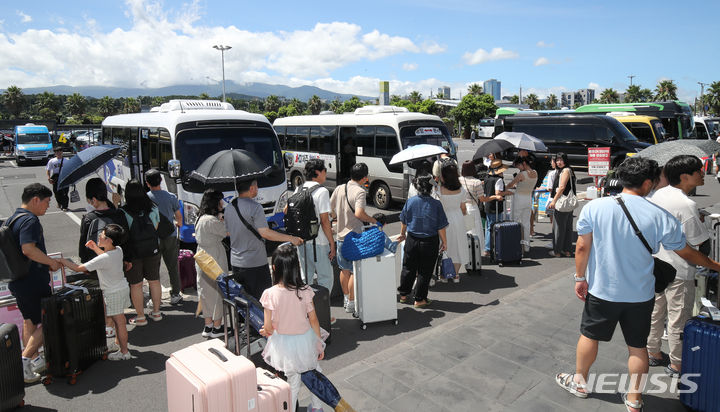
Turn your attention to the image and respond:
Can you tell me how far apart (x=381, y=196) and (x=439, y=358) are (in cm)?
964

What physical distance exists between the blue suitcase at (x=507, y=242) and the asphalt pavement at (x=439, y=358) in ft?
3.09

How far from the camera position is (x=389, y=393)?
4227mm

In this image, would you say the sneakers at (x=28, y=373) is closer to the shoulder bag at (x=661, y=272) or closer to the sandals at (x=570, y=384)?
the sandals at (x=570, y=384)

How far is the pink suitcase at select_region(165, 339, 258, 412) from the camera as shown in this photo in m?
3.12

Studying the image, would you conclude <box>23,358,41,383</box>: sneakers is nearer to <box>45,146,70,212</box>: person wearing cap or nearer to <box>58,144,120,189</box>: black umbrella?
<box>58,144,120,189</box>: black umbrella

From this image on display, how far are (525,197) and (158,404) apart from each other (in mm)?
6698

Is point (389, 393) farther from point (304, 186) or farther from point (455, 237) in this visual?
point (455, 237)

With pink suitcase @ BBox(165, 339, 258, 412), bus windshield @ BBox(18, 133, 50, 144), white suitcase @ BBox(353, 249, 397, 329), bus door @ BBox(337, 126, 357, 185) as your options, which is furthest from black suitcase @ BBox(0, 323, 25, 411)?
bus windshield @ BBox(18, 133, 50, 144)

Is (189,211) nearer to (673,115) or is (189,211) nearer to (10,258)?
(10,258)

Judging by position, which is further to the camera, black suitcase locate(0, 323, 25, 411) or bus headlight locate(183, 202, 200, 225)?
bus headlight locate(183, 202, 200, 225)

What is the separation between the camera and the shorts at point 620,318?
3.74m

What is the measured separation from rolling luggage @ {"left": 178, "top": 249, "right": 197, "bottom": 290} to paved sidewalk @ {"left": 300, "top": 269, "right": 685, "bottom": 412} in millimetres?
3590

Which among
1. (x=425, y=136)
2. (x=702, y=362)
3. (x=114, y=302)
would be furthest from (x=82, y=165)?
(x=425, y=136)

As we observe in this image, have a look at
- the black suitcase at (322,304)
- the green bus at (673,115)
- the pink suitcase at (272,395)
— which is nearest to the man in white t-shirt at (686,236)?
the black suitcase at (322,304)
